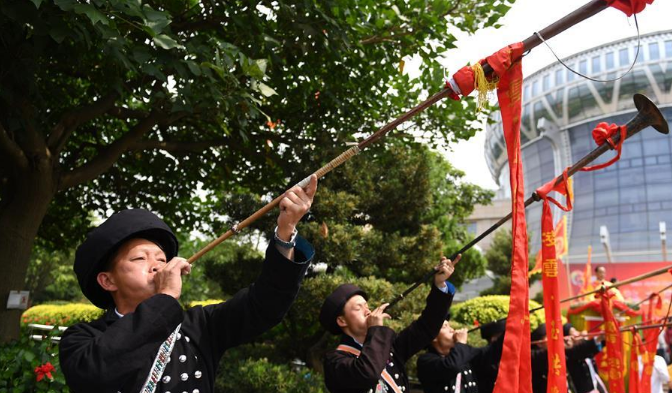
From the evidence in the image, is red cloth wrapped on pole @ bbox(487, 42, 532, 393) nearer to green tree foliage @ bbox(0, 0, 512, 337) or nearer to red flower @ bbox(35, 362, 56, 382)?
green tree foliage @ bbox(0, 0, 512, 337)

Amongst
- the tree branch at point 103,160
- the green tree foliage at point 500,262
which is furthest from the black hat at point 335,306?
the green tree foliage at point 500,262

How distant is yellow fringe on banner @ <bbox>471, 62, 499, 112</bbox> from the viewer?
2.21 m

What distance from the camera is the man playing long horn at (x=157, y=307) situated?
177cm

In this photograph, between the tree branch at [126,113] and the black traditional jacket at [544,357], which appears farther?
the tree branch at [126,113]

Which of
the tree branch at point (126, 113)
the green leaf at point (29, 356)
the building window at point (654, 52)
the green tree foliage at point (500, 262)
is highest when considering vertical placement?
the building window at point (654, 52)

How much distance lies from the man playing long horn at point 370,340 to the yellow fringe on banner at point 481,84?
165 centimetres

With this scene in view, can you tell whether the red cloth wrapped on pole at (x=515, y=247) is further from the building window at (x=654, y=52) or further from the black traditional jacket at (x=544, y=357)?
the building window at (x=654, y=52)

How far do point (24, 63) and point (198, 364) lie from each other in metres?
3.46

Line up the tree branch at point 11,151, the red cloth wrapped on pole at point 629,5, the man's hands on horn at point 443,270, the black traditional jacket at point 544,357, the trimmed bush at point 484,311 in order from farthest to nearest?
1. the trimmed bush at point 484,311
2. the tree branch at point 11,151
3. the black traditional jacket at point 544,357
4. the man's hands on horn at point 443,270
5. the red cloth wrapped on pole at point 629,5

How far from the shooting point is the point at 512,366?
200cm

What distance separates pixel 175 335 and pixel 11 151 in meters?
4.25

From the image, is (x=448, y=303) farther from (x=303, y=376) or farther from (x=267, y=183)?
(x=267, y=183)

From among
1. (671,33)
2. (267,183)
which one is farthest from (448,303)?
(671,33)

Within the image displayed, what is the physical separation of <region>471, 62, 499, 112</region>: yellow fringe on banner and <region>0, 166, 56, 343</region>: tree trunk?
492 centimetres
